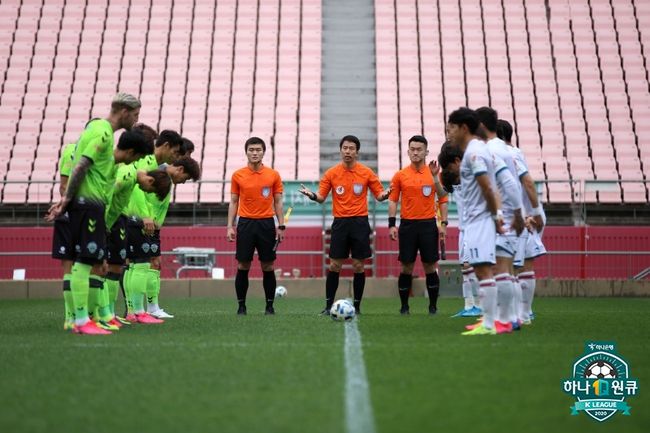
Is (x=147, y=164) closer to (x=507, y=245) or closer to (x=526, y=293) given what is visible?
(x=507, y=245)

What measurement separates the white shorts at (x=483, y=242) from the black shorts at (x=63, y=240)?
3.32 metres

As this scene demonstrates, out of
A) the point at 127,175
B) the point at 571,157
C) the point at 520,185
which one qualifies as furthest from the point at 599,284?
the point at 127,175

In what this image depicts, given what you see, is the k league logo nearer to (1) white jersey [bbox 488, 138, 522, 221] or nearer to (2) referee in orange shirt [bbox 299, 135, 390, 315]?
(1) white jersey [bbox 488, 138, 522, 221]

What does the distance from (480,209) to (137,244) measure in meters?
4.16

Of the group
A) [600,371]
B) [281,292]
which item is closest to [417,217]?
[281,292]

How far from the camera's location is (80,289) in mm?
8703

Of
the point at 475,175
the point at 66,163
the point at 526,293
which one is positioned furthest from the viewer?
the point at 526,293

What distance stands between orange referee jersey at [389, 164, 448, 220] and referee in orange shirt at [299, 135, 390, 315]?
0.27m

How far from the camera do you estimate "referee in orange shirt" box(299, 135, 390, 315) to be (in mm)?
12133

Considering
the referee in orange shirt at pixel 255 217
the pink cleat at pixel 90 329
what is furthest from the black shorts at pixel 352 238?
the pink cleat at pixel 90 329

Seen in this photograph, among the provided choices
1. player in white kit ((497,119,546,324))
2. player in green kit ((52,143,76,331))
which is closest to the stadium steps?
player in white kit ((497,119,546,324))

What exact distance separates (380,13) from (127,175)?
19.7 m

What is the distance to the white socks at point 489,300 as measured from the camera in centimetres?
854

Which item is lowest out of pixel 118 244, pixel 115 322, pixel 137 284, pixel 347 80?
pixel 115 322
